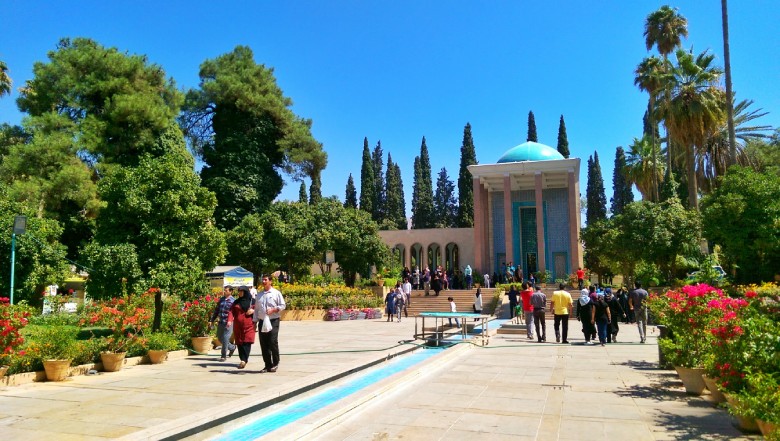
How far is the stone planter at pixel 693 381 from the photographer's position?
7.26 metres

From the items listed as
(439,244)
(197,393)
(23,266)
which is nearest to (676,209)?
(439,244)

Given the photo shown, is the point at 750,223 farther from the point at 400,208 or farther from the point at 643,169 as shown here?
the point at 400,208

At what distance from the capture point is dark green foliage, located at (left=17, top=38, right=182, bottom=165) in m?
28.2

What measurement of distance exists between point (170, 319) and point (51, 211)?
58.7ft

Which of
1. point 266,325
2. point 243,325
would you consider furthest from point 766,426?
point 243,325

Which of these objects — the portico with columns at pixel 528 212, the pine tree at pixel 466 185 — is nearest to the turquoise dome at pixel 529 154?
the portico with columns at pixel 528 212

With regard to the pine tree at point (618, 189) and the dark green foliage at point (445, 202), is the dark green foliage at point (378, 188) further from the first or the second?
the pine tree at point (618, 189)

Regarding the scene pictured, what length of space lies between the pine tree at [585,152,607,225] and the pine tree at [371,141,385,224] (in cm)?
2580

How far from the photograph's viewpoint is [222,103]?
38.6 metres

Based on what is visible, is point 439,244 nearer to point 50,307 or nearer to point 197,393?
point 50,307

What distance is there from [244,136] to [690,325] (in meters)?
34.5

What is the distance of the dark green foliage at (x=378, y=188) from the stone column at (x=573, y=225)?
2936 cm

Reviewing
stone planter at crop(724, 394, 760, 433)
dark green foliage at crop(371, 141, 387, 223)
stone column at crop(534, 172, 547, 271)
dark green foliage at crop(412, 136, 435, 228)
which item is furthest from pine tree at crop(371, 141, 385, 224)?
stone planter at crop(724, 394, 760, 433)

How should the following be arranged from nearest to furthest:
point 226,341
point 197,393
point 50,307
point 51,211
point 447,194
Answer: point 197,393
point 226,341
point 50,307
point 51,211
point 447,194
